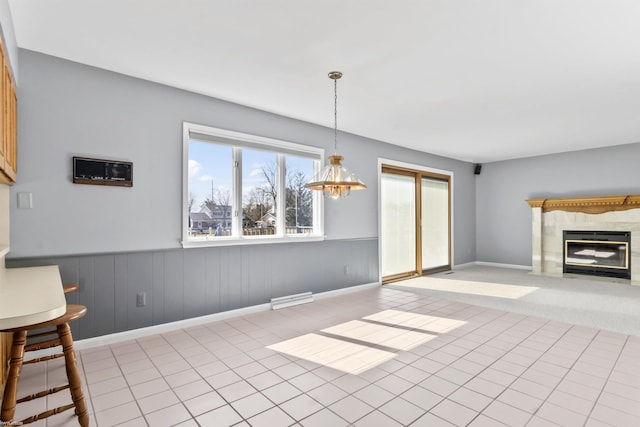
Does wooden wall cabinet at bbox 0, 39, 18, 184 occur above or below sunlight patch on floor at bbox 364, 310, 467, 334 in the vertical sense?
above

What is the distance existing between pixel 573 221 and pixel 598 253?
725mm

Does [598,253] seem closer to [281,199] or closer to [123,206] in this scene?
[281,199]

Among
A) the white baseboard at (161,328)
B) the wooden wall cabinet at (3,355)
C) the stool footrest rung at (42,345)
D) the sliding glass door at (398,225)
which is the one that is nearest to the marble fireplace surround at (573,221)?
the sliding glass door at (398,225)

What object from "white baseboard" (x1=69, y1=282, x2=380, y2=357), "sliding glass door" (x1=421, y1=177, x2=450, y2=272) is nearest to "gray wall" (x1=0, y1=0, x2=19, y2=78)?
"white baseboard" (x1=69, y1=282, x2=380, y2=357)

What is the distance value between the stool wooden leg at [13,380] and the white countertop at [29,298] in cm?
24

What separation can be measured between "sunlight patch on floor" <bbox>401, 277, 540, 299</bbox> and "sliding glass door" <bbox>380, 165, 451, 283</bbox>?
1.42 feet

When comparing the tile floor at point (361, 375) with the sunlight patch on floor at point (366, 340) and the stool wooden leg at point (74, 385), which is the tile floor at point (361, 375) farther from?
the stool wooden leg at point (74, 385)

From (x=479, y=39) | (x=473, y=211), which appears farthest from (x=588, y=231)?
(x=479, y=39)

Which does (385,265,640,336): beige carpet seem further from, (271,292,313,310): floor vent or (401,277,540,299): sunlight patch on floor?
(271,292,313,310): floor vent

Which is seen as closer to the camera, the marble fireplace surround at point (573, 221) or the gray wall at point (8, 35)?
the gray wall at point (8, 35)

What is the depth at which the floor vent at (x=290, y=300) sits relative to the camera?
435 cm

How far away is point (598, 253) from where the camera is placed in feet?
21.4

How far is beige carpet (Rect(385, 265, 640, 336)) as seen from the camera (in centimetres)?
407

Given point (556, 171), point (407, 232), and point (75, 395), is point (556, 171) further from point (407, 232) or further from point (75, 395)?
point (75, 395)
